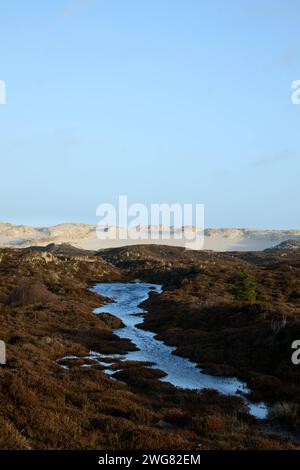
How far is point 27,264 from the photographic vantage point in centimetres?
7112

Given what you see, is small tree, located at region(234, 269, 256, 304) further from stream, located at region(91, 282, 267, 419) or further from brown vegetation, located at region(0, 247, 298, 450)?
stream, located at region(91, 282, 267, 419)

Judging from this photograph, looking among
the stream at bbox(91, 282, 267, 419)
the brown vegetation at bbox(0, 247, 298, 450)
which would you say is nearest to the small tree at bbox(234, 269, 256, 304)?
the brown vegetation at bbox(0, 247, 298, 450)

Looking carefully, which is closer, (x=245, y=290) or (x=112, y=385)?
(x=112, y=385)

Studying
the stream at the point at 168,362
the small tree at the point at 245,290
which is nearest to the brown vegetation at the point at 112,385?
the stream at the point at 168,362

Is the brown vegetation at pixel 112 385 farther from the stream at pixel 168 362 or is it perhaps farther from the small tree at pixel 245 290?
the small tree at pixel 245 290

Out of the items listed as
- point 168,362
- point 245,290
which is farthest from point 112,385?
point 245,290

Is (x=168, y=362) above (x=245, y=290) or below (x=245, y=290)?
below

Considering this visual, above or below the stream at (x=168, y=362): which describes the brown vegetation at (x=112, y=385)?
above

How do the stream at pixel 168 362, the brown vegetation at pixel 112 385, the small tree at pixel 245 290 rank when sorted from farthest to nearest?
the small tree at pixel 245 290 < the stream at pixel 168 362 < the brown vegetation at pixel 112 385

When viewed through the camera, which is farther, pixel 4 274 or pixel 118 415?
pixel 4 274

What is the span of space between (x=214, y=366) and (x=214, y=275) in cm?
4656

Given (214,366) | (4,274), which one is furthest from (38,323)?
(4,274)

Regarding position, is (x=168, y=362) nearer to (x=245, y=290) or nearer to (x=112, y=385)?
(x=112, y=385)
